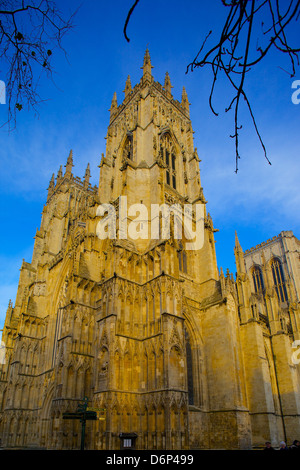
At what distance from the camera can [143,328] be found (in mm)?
16344

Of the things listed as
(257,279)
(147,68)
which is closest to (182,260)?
(147,68)

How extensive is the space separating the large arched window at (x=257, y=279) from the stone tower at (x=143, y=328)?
25815 mm

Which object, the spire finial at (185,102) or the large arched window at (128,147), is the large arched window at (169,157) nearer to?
the large arched window at (128,147)

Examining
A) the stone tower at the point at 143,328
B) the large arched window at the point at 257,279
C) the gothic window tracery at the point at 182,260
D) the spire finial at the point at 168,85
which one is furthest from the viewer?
the large arched window at the point at 257,279

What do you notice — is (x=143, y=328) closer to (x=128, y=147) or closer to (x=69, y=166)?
(x=128, y=147)

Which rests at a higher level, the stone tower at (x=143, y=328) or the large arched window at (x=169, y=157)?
the large arched window at (x=169, y=157)

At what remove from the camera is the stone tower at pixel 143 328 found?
14.5 meters

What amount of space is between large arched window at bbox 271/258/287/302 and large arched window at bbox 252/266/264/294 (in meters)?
2.33

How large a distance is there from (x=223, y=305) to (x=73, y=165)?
27.9 metres

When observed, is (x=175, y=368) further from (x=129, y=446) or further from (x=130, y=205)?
(x=130, y=205)

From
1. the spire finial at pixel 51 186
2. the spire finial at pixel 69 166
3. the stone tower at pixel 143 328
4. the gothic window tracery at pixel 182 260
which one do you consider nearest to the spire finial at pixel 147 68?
the stone tower at pixel 143 328

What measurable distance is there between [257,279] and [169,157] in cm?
3122

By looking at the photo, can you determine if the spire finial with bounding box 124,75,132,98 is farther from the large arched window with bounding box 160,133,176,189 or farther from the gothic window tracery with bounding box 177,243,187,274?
the gothic window tracery with bounding box 177,243,187,274

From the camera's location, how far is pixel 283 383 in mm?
23844
